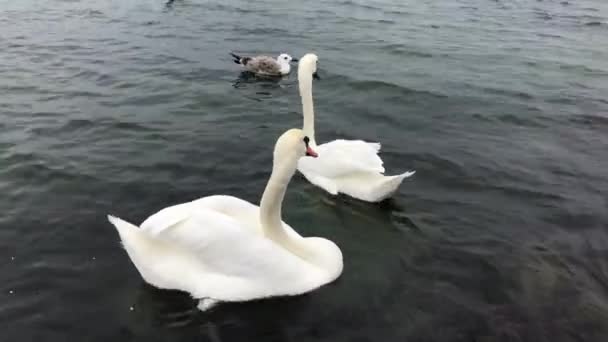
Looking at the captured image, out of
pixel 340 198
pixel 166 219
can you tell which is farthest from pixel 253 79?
pixel 166 219

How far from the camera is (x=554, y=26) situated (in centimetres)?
1934

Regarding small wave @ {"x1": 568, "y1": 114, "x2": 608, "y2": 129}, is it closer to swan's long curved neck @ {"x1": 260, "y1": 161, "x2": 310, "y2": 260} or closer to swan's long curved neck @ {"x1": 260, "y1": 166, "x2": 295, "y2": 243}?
swan's long curved neck @ {"x1": 260, "y1": 161, "x2": 310, "y2": 260}

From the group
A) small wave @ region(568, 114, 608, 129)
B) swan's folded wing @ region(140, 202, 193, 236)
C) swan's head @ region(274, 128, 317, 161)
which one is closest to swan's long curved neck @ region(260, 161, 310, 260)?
swan's head @ region(274, 128, 317, 161)

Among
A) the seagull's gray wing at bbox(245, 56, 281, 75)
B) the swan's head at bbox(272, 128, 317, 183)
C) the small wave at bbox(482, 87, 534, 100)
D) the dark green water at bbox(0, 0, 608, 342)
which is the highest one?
the swan's head at bbox(272, 128, 317, 183)

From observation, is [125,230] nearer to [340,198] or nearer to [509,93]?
[340,198]

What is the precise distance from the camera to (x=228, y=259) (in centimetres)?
513

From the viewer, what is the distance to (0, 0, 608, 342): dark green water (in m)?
5.14

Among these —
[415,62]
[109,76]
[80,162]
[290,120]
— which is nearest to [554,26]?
[415,62]

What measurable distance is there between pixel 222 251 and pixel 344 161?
2.75m

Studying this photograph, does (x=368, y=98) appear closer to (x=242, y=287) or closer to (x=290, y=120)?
(x=290, y=120)

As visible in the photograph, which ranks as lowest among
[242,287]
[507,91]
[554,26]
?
[242,287]

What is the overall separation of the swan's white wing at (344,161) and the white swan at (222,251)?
203cm

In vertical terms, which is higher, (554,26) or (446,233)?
(554,26)

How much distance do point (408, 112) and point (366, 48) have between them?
564 centimetres
